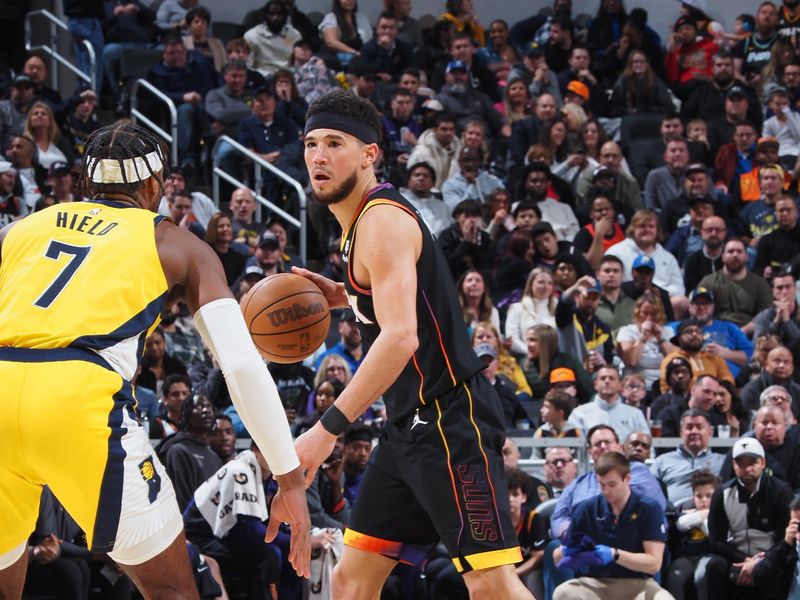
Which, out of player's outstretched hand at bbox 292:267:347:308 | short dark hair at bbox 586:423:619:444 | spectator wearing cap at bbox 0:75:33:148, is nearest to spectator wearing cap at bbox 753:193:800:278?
short dark hair at bbox 586:423:619:444

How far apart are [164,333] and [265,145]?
3640mm

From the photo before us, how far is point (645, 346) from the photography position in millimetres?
11531

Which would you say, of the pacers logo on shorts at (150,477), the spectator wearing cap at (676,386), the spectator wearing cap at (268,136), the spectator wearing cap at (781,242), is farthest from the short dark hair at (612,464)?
the spectator wearing cap at (268,136)

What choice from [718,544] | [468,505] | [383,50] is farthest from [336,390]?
[383,50]

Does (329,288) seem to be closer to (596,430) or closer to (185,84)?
(596,430)

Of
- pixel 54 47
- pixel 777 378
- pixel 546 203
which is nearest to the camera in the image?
pixel 777 378

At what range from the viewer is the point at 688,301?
1248 cm

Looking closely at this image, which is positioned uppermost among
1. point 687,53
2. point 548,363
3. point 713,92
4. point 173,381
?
point 687,53

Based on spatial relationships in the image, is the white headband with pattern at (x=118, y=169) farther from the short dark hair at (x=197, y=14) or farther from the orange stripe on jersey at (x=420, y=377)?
the short dark hair at (x=197, y=14)

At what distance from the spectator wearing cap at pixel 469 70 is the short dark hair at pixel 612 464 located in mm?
8153

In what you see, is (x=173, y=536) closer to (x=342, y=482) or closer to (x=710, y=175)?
(x=342, y=482)

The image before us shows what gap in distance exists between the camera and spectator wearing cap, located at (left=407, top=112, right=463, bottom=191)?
1407 cm

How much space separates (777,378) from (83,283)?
8033 mm

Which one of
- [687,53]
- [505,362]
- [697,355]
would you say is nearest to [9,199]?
[505,362]
